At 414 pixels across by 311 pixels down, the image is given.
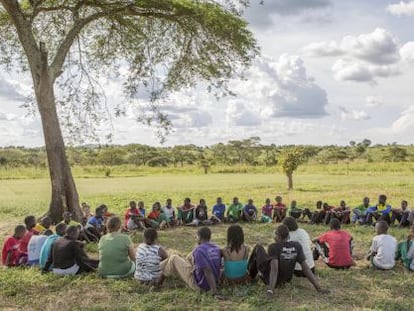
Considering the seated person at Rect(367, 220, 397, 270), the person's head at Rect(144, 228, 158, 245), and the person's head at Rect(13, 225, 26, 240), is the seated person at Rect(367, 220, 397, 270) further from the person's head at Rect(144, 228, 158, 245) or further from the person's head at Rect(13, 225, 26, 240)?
the person's head at Rect(13, 225, 26, 240)

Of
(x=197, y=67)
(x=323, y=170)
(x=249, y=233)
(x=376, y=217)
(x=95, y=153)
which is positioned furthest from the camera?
(x=95, y=153)

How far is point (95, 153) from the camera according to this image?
2945 inches

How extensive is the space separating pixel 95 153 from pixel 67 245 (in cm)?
6756

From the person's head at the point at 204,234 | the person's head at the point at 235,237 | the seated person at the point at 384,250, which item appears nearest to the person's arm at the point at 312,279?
the person's head at the point at 235,237

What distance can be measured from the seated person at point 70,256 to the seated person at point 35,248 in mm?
699

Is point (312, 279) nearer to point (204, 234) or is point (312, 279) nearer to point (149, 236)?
point (204, 234)

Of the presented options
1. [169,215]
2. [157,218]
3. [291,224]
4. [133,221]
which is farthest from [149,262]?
[169,215]

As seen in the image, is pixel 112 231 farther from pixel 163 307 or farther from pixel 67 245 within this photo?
pixel 163 307

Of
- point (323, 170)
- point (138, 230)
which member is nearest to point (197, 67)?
point (138, 230)

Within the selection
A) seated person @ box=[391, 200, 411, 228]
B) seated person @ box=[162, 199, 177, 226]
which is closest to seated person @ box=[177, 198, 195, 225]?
seated person @ box=[162, 199, 177, 226]

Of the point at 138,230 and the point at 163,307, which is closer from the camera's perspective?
the point at 163,307

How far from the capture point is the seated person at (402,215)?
48.7 ft

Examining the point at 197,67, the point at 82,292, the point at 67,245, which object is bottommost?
the point at 82,292

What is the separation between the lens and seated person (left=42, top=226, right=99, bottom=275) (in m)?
8.81
